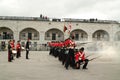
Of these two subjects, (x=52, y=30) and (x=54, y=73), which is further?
(x=52, y=30)

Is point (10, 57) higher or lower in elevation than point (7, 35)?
lower

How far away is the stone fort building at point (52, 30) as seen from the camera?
57719 millimetres

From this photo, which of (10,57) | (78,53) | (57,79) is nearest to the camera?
(57,79)

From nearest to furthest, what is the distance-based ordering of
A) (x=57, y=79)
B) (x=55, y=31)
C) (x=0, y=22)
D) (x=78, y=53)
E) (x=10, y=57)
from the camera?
(x=57, y=79), (x=78, y=53), (x=10, y=57), (x=0, y=22), (x=55, y=31)

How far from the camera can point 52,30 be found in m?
61.2

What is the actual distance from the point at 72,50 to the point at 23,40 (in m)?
42.7

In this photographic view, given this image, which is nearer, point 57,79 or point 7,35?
point 57,79

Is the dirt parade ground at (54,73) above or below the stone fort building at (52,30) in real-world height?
below

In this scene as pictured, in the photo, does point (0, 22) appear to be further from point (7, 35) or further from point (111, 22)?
point (111, 22)

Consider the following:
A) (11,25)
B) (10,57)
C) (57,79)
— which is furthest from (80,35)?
(57,79)

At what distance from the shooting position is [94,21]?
62812mm

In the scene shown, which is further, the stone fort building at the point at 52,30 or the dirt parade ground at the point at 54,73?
the stone fort building at the point at 52,30

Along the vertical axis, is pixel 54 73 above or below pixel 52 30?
below

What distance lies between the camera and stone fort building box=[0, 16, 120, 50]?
57719 millimetres
